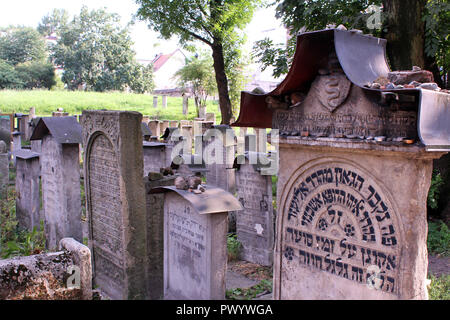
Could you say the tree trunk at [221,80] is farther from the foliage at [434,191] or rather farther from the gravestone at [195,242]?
the gravestone at [195,242]

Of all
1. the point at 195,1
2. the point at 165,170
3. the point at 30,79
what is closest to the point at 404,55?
the point at 165,170

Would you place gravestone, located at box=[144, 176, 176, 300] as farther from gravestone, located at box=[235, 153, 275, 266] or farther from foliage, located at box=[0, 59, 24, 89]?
foliage, located at box=[0, 59, 24, 89]

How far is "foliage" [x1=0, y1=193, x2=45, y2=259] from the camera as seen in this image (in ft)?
20.6

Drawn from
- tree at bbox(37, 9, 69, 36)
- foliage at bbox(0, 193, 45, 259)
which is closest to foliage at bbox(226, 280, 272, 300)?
foliage at bbox(0, 193, 45, 259)

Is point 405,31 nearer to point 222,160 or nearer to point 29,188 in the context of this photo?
point 222,160

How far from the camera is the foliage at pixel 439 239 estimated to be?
715 cm

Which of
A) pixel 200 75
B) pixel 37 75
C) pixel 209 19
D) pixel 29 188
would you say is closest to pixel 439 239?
pixel 29 188

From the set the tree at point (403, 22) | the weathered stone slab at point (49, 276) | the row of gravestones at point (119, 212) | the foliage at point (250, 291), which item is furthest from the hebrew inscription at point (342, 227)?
the tree at point (403, 22)

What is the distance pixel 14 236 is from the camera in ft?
26.2

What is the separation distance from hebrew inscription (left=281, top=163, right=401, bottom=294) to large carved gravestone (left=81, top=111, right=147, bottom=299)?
2171 millimetres

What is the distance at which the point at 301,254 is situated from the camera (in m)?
4.01

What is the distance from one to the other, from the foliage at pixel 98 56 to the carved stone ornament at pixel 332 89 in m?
43.3

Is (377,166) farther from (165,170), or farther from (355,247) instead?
(165,170)

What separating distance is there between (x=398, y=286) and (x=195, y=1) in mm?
14240
